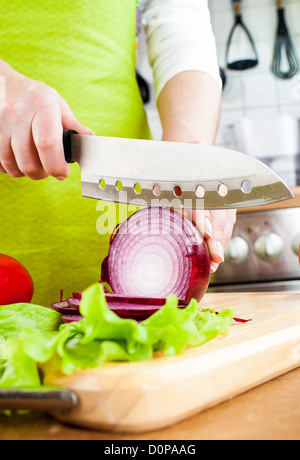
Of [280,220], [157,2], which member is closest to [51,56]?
[157,2]

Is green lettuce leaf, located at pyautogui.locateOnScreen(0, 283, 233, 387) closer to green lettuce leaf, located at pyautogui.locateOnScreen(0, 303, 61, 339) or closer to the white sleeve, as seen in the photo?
green lettuce leaf, located at pyautogui.locateOnScreen(0, 303, 61, 339)

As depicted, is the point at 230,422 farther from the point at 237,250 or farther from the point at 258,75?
the point at 258,75

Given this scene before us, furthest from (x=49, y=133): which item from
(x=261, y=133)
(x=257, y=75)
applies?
(x=257, y=75)

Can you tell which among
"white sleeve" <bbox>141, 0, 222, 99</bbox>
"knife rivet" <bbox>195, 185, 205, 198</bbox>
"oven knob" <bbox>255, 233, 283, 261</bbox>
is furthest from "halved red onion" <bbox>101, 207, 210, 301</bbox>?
"oven knob" <bbox>255, 233, 283, 261</bbox>

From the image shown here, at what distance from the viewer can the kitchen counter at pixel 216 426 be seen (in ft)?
1.94

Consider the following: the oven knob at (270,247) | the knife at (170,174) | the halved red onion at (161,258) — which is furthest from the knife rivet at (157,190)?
the oven knob at (270,247)

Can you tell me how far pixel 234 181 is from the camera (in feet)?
3.59

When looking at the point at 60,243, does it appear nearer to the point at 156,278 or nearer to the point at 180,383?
the point at 156,278

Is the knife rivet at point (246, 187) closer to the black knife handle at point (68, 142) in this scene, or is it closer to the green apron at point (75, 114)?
the black knife handle at point (68, 142)

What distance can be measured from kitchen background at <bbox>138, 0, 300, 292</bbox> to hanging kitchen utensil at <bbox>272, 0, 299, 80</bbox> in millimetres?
35

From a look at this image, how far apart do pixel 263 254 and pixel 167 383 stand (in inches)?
65.0

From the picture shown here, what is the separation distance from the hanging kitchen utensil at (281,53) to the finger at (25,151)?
2.55 metres

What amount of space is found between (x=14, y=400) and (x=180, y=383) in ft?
0.64
